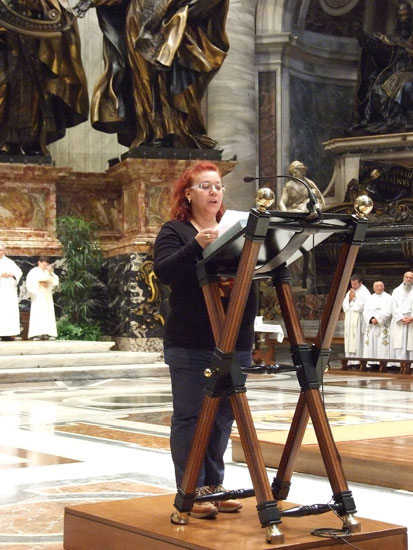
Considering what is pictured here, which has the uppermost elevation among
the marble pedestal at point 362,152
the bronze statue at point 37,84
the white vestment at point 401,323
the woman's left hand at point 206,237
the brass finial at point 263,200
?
the bronze statue at point 37,84

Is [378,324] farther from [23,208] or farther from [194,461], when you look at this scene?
[194,461]

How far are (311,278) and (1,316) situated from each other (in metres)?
8.04

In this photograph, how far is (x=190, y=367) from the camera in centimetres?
→ 427

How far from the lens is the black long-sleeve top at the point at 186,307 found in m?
4.23

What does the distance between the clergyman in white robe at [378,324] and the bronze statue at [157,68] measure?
3.86 metres

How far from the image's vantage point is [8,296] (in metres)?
16.4

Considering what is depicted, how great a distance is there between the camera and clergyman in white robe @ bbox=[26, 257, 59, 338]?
16.4m

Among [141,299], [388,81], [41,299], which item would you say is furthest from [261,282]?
[388,81]

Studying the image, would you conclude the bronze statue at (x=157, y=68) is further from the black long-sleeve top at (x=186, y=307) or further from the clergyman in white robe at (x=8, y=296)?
the black long-sleeve top at (x=186, y=307)

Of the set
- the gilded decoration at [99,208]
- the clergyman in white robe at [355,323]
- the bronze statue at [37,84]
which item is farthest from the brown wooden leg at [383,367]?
the bronze statue at [37,84]

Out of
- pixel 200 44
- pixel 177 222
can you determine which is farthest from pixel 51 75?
pixel 177 222

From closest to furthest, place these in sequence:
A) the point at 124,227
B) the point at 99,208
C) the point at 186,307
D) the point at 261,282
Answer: the point at 186,307, the point at 124,227, the point at 99,208, the point at 261,282

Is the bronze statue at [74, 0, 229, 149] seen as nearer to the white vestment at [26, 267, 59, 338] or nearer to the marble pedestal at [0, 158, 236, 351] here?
the marble pedestal at [0, 158, 236, 351]

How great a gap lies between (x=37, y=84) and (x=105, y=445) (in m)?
10.7
